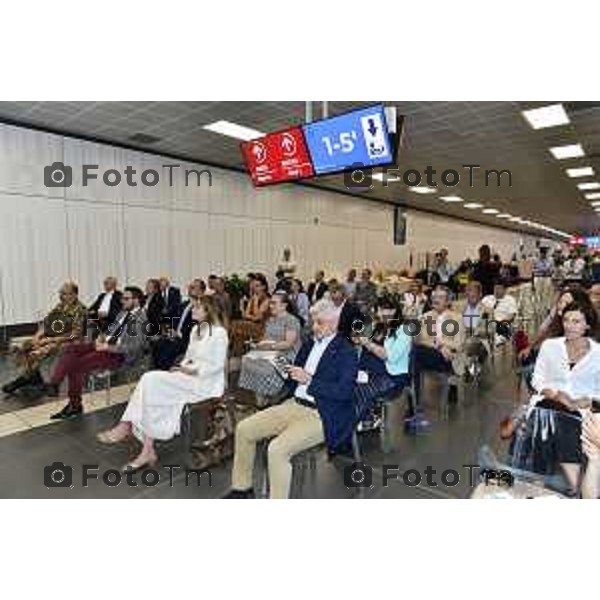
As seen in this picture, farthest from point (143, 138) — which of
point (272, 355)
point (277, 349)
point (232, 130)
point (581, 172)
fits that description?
point (581, 172)

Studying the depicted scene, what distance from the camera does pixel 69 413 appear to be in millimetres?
4355

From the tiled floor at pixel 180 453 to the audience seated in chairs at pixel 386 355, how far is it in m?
0.42

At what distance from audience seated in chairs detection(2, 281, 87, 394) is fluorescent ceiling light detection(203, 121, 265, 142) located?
10.5 feet

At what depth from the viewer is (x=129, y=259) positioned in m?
8.69

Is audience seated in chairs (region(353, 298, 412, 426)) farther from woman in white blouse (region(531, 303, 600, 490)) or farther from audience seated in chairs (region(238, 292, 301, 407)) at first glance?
woman in white blouse (region(531, 303, 600, 490))

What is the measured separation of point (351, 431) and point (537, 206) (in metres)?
17.3

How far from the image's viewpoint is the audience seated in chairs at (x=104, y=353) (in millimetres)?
4445

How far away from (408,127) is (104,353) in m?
5.23

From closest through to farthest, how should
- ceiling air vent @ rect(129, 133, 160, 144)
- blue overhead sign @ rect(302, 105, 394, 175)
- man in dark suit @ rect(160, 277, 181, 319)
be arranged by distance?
blue overhead sign @ rect(302, 105, 394, 175), man in dark suit @ rect(160, 277, 181, 319), ceiling air vent @ rect(129, 133, 160, 144)

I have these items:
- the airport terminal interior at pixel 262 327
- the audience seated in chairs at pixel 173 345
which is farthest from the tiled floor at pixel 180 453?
the audience seated in chairs at pixel 173 345

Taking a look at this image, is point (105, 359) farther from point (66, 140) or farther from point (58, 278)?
point (66, 140)

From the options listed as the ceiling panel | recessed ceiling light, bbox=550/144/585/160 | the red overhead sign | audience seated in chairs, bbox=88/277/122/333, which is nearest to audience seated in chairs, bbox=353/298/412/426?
the red overhead sign

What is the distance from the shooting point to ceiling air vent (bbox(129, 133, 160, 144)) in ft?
24.9
